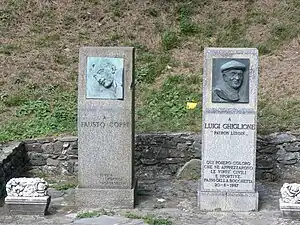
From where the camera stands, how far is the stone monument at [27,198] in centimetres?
758

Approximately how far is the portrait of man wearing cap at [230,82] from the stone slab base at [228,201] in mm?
1060

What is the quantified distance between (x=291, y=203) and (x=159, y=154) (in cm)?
277

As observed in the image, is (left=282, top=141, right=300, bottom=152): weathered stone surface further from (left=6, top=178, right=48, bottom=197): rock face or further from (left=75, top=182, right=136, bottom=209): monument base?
(left=6, top=178, right=48, bottom=197): rock face

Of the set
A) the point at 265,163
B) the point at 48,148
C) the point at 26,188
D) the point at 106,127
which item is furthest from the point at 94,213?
the point at 265,163

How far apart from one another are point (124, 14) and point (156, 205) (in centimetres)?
781

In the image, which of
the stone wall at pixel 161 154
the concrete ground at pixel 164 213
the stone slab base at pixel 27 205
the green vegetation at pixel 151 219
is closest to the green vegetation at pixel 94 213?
the concrete ground at pixel 164 213

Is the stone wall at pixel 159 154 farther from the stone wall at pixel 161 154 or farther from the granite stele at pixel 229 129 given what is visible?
the granite stele at pixel 229 129

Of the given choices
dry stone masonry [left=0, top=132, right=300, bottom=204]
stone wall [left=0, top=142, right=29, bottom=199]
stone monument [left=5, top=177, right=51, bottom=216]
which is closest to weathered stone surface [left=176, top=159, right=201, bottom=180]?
dry stone masonry [left=0, top=132, right=300, bottom=204]

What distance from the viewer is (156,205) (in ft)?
26.3

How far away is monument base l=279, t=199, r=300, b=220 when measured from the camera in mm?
7379

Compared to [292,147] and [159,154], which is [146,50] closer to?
[159,154]

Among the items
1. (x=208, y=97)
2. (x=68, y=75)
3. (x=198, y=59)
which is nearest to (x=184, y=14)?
(x=198, y=59)

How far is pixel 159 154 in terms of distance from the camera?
9.79 m

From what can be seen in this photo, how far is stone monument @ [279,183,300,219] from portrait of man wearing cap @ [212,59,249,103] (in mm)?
1084
